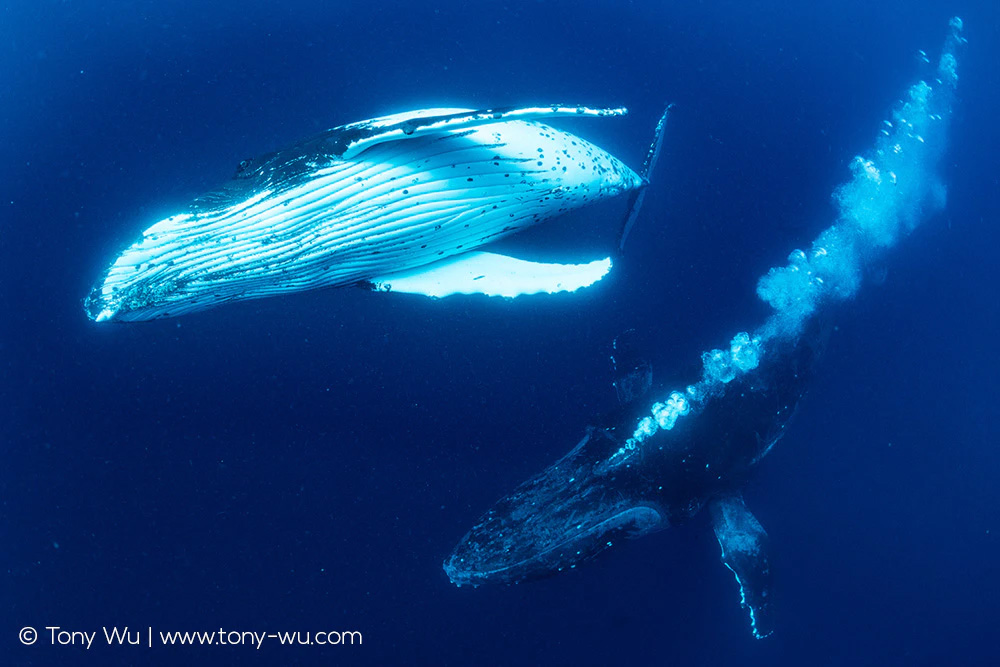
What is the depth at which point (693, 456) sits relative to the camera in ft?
21.5

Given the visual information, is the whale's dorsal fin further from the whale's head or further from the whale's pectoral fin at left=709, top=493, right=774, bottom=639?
the whale's pectoral fin at left=709, top=493, right=774, bottom=639

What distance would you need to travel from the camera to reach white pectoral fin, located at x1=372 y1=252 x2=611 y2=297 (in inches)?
175

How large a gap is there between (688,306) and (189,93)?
657 centimetres

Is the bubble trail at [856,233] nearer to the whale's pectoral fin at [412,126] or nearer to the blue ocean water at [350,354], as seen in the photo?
the blue ocean water at [350,354]

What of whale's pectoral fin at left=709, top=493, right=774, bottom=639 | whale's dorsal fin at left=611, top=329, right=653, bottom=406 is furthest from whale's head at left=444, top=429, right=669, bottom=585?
whale's pectoral fin at left=709, top=493, right=774, bottom=639

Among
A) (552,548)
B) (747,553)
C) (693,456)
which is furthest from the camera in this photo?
(747,553)

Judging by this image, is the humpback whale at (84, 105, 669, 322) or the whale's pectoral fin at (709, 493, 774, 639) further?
the whale's pectoral fin at (709, 493, 774, 639)

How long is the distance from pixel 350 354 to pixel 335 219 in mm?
3407

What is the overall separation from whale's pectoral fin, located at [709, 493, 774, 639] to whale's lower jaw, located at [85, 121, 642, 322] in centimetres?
503

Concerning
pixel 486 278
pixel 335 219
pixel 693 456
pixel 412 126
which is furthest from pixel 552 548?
pixel 412 126

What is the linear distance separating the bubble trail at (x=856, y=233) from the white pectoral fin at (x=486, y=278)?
8.86ft

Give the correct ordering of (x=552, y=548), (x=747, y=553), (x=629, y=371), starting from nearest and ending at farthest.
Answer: (x=552, y=548) < (x=629, y=371) < (x=747, y=553)

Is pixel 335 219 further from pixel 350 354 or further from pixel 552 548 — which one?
pixel 552 548

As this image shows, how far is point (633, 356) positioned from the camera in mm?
6949
